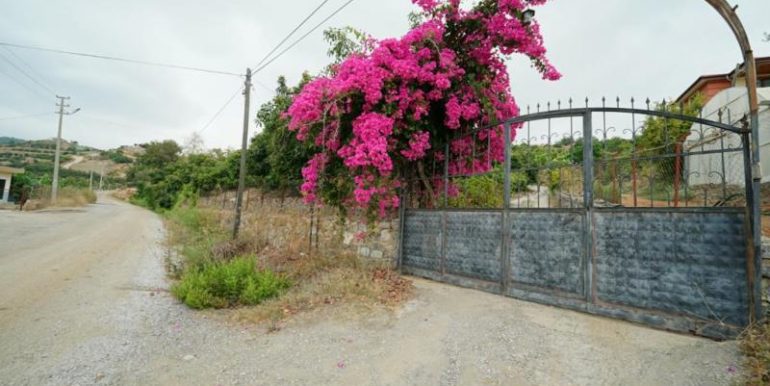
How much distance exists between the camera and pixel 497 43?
5559 mm

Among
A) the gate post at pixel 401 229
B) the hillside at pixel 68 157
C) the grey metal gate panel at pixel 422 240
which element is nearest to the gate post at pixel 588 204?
the grey metal gate panel at pixel 422 240

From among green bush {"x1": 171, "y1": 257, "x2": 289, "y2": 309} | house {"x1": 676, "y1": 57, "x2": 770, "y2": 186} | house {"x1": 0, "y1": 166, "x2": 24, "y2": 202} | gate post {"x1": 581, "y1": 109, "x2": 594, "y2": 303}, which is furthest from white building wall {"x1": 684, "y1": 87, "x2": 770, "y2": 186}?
house {"x1": 0, "y1": 166, "x2": 24, "y2": 202}

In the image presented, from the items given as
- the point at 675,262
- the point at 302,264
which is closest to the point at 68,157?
the point at 302,264

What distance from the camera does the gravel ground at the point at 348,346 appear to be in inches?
112

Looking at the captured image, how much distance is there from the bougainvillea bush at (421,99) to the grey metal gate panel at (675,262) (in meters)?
1.98

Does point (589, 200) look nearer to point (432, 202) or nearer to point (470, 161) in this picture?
point (470, 161)

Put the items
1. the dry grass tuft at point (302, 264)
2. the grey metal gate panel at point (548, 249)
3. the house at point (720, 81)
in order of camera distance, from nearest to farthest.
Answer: the grey metal gate panel at point (548, 249), the dry grass tuft at point (302, 264), the house at point (720, 81)

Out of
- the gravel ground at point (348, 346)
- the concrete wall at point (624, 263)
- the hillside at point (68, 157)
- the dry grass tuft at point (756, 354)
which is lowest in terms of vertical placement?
the gravel ground at point (348, 346)

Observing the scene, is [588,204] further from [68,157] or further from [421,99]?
[68,157]

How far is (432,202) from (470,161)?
3.26 ft

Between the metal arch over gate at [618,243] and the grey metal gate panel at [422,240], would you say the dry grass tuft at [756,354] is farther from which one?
the grey metal gate panel at [422,240]

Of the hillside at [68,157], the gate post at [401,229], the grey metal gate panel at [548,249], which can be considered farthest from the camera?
the hillside at [68,157]

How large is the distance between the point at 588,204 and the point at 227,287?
4.87 metres

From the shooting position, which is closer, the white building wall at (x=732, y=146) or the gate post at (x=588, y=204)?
the gate post at (x=588, y=204)
